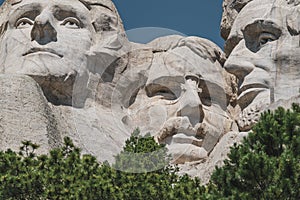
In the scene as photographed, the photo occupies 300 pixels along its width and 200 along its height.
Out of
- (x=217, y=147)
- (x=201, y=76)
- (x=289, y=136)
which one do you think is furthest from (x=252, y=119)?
(x=289, y=136)

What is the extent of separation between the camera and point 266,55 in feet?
86.0

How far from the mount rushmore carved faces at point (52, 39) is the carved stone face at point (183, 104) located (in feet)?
5.33

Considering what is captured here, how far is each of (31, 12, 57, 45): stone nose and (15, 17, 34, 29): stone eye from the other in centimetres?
49

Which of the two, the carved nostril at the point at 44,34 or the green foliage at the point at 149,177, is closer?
the green foliage at the point at 149,177

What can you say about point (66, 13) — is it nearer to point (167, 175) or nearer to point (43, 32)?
point (43, 32)

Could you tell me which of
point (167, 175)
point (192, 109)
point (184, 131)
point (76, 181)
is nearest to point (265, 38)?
point (192, 109)

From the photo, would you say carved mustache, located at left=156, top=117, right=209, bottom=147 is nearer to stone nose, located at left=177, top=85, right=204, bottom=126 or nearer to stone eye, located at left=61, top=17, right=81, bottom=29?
stone nose, located at left=177, top=85, right=204, bottom=126

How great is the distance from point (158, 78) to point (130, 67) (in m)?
0.71

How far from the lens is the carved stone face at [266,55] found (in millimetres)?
25688

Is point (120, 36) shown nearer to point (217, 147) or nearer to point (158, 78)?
point (158, 78)

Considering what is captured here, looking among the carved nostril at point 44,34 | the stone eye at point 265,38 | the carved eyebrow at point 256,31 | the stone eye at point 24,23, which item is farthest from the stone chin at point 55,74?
the stone eye at point 265,38

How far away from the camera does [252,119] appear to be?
24938mm

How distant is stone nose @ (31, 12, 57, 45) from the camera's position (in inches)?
1047

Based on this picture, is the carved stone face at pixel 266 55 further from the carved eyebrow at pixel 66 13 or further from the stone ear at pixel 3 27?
the stone ear at pixel 3 27
